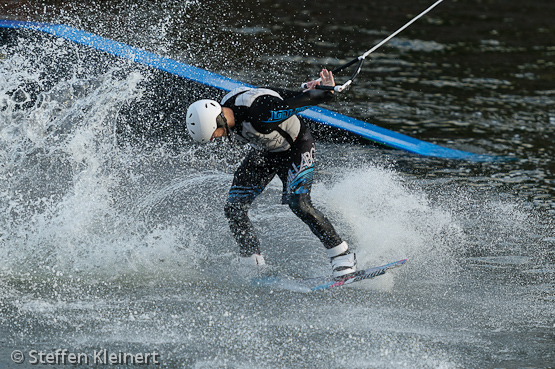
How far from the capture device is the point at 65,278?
5.96 meters

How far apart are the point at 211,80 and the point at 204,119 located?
428 centimetres

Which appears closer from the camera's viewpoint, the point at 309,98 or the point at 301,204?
the point at 309,98

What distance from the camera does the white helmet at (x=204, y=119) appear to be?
526 centimetres

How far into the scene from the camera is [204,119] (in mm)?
5250

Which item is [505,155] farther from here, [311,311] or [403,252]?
[311,311]

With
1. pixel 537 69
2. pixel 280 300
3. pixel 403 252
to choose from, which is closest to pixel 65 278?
pixel 280 300

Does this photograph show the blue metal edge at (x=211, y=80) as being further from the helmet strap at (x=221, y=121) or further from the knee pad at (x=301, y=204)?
the helmet strap at (x=221, y=121)

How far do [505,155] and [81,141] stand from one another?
6.07 meters

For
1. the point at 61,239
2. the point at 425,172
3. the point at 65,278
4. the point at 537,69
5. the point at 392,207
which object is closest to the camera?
the point at 65,278

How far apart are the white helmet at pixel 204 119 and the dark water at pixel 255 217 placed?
1.51m

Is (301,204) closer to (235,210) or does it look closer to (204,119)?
(235,210)

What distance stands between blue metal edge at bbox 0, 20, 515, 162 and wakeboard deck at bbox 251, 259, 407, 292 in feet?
12.6

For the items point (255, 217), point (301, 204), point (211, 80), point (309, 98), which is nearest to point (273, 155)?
point (301, 204)

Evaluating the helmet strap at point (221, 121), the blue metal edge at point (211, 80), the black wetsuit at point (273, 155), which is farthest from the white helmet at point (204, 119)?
the blue metal edge at point (211, 80)
